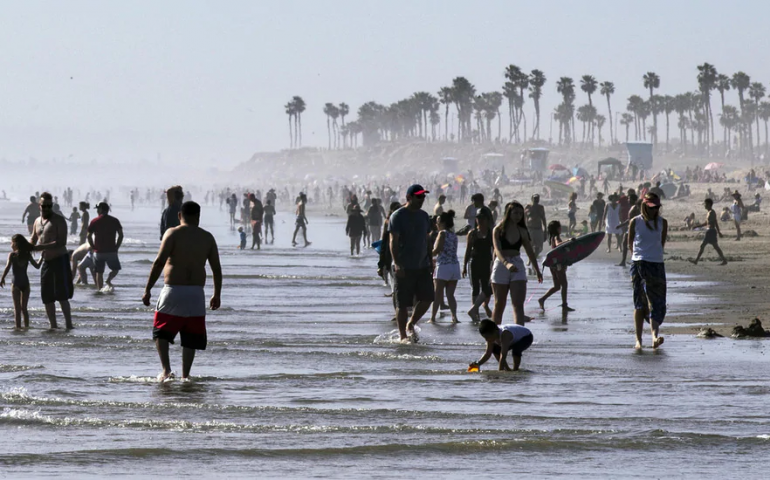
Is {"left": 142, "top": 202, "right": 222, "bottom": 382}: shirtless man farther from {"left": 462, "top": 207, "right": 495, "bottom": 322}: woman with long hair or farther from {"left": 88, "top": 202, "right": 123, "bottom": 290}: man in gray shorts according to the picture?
{"left": 88, "top": 202, "right": 123, "bottom": 290}: man in gray shorts

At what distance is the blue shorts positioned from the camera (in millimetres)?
11359

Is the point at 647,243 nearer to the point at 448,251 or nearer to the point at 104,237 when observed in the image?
the point at 448,251

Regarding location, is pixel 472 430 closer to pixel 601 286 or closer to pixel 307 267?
pixel 601 286

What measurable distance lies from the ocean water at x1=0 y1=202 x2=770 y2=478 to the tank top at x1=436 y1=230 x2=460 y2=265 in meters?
0.74

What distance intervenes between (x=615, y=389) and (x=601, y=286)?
11267 mm

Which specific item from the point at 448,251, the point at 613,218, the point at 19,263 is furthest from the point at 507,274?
the point at 613,218

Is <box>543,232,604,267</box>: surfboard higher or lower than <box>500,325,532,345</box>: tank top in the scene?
higher

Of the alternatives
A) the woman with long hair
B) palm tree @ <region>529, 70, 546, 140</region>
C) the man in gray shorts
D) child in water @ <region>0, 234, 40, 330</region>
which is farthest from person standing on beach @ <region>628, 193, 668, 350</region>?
palm tree @ <region>529, 70, 546, 140</region>

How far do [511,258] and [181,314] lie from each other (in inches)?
144

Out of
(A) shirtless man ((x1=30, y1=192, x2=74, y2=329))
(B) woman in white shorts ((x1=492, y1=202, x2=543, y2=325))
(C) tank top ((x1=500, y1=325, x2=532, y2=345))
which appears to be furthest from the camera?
(A) shirtless man ((x1=30, y1=192, x2=74, y2=329))

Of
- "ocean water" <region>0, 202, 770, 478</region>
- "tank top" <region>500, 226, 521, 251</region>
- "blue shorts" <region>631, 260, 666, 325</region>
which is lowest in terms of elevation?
"ocean water" <region>0, 202, 770, 478</region>

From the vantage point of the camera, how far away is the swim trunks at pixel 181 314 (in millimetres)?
9078

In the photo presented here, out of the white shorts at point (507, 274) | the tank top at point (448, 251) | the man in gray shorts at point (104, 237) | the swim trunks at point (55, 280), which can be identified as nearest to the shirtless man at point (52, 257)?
the swim trunks at point (55, 280)

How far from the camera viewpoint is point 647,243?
11391 mm
